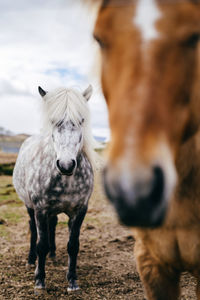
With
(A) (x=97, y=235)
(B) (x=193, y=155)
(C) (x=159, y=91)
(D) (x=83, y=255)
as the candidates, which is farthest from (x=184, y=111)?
(A) (x=97, y=235)

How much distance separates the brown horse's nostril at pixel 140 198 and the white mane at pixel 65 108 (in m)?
2.60

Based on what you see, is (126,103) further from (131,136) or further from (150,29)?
(150,29)

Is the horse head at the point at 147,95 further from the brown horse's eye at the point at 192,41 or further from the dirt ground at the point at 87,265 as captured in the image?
the dirt ground at the point at 87,265

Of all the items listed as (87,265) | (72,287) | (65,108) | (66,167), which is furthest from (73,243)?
(65,108)

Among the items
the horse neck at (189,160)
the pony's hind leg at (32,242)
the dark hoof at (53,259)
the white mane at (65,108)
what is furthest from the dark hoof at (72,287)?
the horse neck at (189,160)

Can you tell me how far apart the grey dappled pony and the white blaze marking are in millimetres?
2257

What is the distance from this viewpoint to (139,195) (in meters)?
1.05

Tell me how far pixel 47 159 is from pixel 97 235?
2.73 meters

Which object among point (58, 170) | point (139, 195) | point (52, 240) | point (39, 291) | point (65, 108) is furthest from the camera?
point (52, 240)

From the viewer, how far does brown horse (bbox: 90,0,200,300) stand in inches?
42.6

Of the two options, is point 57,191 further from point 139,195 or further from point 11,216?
point 11,216

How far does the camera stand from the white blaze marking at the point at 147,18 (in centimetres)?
120

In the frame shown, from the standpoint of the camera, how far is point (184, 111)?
4.18ft

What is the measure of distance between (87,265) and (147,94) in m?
4.12
